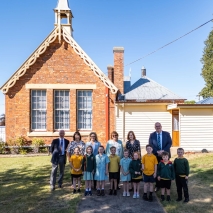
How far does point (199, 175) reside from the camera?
7840 millimetres

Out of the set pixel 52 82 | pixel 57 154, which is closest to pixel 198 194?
pixel 57 154

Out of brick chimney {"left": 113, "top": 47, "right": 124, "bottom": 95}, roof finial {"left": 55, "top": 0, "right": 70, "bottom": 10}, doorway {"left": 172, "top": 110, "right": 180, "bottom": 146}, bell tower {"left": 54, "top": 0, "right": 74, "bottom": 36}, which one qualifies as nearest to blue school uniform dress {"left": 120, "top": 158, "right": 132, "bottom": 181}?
brick chimney {"left": 113, "top": 47, "right": 124, "bottom": 95}

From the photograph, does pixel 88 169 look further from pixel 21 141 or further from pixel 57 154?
pixel 21 141

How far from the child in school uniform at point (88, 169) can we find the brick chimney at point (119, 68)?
28.7 feet

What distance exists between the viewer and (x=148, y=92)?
1494cm

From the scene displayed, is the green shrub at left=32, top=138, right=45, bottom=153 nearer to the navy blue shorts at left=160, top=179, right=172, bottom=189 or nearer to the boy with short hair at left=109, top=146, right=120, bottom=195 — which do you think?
the boy with short hair at left=109, top=146, right=120, bottom=195

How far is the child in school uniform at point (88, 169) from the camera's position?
5.91 metres

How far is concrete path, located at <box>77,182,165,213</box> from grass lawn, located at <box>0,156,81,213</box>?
0.28m

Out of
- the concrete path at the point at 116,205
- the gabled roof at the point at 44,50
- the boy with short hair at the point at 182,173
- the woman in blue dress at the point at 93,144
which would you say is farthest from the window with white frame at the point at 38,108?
the boy with short hair at the point at 182,173

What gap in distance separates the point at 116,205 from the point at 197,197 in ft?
7.28

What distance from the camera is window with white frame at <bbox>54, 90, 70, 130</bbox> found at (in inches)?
531

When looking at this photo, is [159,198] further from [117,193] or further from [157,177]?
[117,193]

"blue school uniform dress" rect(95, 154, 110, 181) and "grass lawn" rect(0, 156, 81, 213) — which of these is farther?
"blue school uniform dress" rect(95, 154, 110, 181)

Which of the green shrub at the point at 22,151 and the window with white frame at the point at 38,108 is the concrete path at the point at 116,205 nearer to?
the green shrub at the point at 22,151
